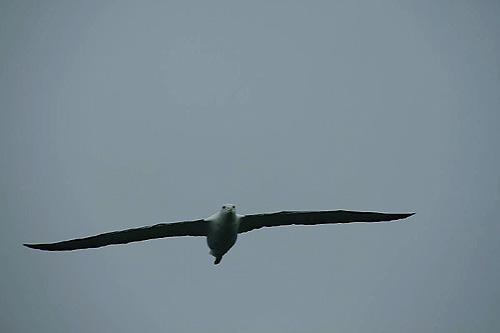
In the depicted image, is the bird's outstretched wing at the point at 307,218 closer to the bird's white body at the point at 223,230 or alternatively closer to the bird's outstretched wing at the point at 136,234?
the bird's white body at the point at 223,230

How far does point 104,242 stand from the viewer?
18.0 metres

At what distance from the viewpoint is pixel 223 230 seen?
17141mm

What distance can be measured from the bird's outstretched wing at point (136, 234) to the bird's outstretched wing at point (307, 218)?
152cm

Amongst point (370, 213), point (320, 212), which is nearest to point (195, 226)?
point (320, 212)

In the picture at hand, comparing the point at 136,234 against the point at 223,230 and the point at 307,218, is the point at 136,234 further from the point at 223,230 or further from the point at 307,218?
the point at 307,218

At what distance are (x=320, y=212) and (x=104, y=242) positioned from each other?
727cm

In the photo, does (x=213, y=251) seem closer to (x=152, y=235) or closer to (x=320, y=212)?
(x=152, y=235)

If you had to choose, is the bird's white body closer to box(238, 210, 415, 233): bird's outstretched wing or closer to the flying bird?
the flying bird

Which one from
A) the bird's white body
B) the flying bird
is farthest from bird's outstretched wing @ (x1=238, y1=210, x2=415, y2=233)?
the bird's white body

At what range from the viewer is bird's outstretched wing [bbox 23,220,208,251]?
17734 mm

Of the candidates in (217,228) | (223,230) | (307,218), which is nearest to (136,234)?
(217,228)

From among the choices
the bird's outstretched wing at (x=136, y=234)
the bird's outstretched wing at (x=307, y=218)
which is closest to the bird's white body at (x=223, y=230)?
the bird's outstretched wing at (x=136, y=234)

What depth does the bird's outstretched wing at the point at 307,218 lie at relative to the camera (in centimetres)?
1781

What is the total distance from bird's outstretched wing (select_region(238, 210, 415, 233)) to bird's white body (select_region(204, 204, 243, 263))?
24.6 inches
